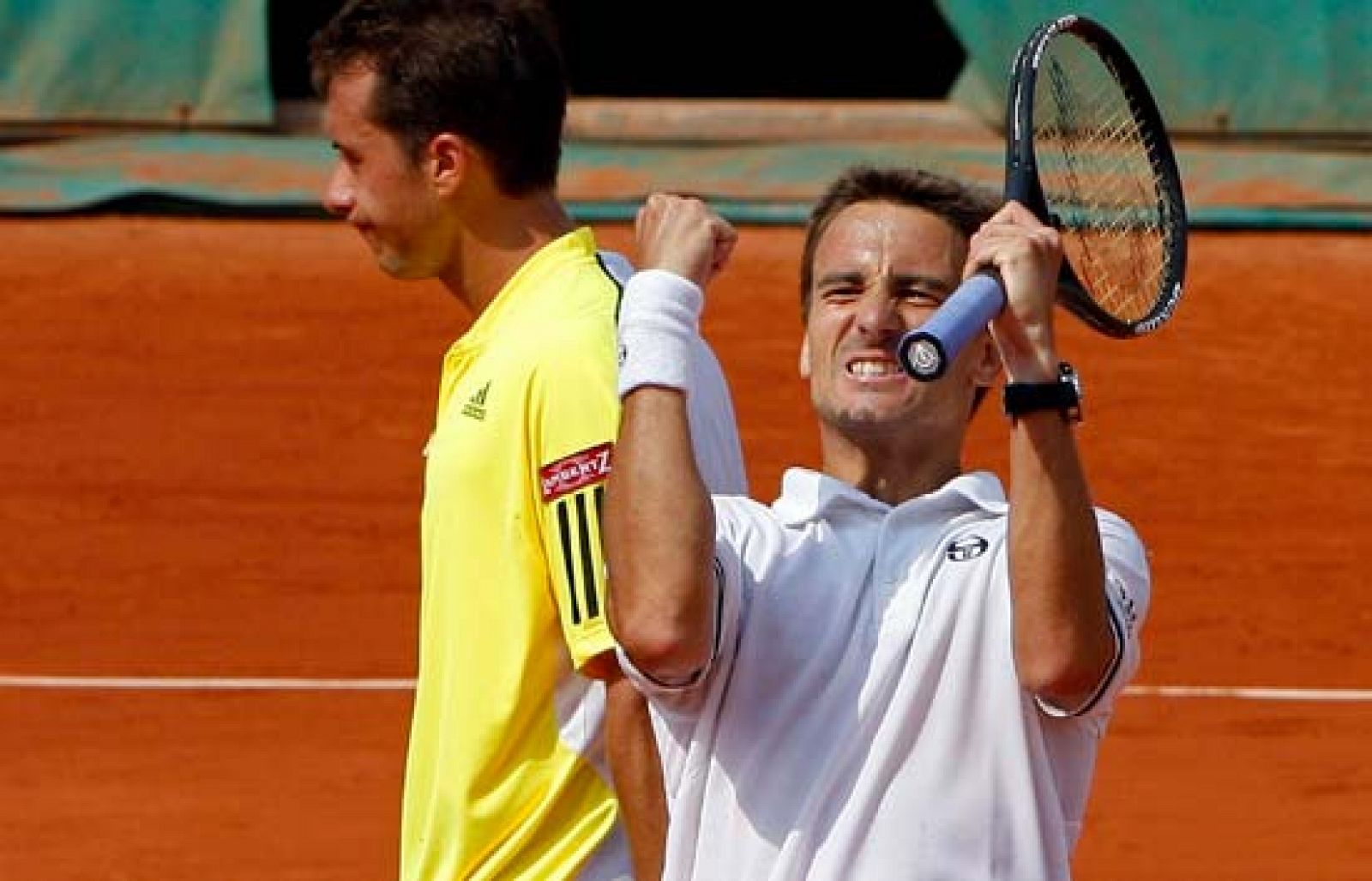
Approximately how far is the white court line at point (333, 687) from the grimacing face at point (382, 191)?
5.46m

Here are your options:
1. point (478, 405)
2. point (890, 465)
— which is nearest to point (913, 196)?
point (890, 465)

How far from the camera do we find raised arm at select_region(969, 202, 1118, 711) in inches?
145

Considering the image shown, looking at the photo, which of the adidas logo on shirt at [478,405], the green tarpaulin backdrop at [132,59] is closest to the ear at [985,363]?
the adidas logo on shirt at [478,405]

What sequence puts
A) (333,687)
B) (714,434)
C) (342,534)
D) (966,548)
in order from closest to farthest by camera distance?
(966,548)
(714,434)
(333,687)
(342,534)

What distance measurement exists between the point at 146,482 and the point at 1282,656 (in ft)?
15.1

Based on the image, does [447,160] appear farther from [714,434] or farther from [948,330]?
[948,330]

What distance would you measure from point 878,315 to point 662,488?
0.36 meters

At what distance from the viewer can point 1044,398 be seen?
3.74 metres

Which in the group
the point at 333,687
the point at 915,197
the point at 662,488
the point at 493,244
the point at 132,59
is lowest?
the point at 333,687

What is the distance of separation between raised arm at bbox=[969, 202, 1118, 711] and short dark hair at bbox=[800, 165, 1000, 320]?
372 millimetres

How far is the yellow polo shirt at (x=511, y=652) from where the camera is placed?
4.66 meters

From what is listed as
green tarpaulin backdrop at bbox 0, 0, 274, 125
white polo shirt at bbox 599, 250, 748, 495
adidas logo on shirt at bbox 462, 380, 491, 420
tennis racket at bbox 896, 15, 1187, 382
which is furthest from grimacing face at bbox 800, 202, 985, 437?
green tarpaulin backdrop at bbox 0, 0, 274, 125

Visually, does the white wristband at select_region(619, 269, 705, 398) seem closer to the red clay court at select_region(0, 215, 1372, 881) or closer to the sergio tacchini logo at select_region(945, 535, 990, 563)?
the sergio tacchini logo at select_region(945, 535, 990, 563)

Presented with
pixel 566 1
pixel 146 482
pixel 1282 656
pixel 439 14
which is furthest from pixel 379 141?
pixel 566 1
